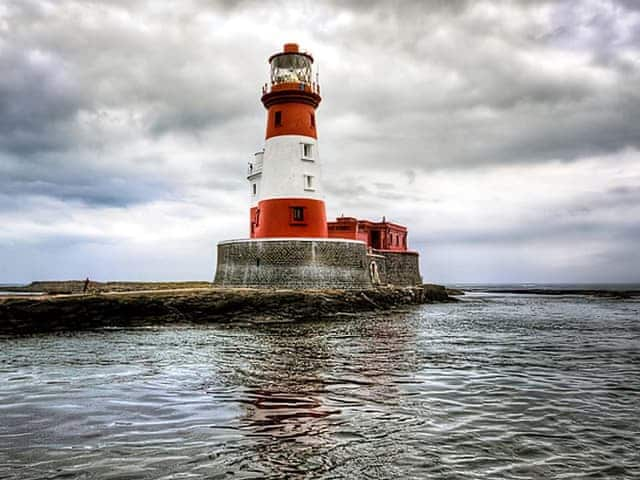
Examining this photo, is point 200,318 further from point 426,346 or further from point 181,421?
point 181,421

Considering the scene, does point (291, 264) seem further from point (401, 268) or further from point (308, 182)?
point (401, 268)

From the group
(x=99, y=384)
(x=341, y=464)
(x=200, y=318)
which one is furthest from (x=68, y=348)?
(x=341, y=464)

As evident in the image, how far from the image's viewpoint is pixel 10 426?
21.5 ft

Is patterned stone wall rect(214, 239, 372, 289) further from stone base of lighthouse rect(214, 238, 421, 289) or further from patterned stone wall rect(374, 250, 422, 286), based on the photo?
patterned stone wall rect(374, 250, 422, 286)

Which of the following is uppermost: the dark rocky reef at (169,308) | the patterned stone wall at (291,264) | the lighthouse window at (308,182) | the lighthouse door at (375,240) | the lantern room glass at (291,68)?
the lantern room glass at (291,68)

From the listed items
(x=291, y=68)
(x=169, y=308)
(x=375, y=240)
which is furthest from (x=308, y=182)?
(x=375, y=240)

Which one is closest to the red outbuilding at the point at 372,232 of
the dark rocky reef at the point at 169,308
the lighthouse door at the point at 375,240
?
the lighthouse door at the point at 375,240

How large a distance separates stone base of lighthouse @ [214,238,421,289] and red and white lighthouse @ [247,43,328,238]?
1.07m

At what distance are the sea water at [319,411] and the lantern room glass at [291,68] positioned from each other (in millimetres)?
17929

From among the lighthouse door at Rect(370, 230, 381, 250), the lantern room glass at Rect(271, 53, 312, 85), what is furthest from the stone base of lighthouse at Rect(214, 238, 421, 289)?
the lighthouse door at Rect(370, 230, 381, 250)

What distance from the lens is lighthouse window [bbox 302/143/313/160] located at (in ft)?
91.1

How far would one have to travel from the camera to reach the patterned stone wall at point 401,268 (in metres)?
38.8

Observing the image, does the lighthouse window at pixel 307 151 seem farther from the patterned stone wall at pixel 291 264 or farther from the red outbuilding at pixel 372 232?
the red outbuilding at pixel 372 232

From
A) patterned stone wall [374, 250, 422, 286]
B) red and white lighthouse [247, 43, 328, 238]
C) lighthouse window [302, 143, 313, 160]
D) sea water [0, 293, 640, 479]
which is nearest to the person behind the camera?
sea water [0, 293, 640, 479]
